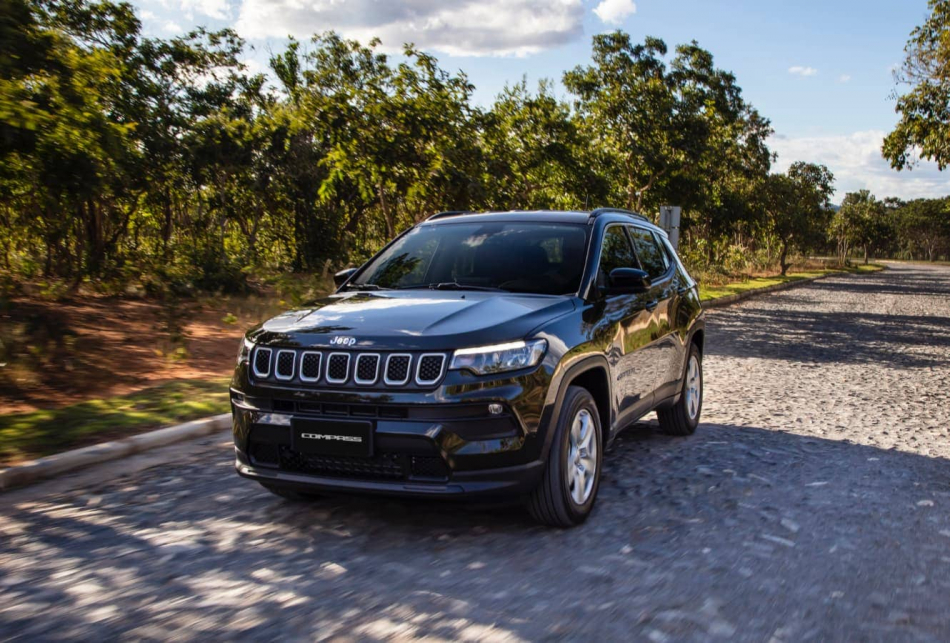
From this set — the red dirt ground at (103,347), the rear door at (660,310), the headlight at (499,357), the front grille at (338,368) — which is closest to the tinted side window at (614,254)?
the rear door at (660,310)

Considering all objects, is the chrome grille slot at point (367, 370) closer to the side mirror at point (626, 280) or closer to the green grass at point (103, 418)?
the side mirror at point (626, 280)

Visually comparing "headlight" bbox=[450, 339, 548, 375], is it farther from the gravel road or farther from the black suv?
the gravel road

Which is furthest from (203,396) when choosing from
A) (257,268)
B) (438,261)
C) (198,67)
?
(198,67)

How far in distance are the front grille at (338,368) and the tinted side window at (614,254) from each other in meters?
1.85

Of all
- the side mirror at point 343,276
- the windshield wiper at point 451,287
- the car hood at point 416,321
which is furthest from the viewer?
the side mirror at point 343,276

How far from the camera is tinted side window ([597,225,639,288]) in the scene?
5535 mm

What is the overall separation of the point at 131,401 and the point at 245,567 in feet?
14.6

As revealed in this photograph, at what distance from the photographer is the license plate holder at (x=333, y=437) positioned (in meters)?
4.07

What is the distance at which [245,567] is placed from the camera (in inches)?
159

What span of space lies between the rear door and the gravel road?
60 cm

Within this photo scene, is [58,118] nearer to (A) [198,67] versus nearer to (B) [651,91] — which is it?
(A) [198,67]

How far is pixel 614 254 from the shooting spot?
234 inches

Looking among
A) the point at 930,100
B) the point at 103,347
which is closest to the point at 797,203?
the point at 930,100

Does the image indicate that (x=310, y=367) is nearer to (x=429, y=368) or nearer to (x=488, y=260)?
(x=429, y=368)
